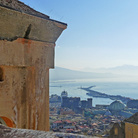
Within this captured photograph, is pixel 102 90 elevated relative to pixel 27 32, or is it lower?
lower

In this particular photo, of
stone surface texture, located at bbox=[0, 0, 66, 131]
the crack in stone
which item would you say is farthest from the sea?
the crack in stone

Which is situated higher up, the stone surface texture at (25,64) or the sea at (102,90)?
the stone surface texture at (25,64)

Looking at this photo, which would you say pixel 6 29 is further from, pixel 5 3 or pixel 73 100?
pixel 73 100

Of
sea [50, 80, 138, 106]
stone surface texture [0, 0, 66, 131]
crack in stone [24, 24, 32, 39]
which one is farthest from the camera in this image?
sea [50, 80, 138, 106]

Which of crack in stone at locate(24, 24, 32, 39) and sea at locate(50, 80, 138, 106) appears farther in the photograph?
sea at locate(50, 80, 138, 106)

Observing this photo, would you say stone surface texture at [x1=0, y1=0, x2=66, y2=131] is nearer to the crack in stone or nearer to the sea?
the crack in stone

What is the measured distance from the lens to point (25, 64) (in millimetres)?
2250

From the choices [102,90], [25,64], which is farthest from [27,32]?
[102,90]

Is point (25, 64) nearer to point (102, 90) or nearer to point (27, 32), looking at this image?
point (27, 32)

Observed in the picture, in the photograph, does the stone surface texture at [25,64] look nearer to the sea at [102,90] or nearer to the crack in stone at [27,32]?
the crack in stone at [27,32]

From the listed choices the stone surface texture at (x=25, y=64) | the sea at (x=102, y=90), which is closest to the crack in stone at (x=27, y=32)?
the stone surface texture at (x=25, y=64)

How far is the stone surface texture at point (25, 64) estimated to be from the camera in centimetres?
204

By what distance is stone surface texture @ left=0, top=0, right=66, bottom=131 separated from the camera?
80.1 inches

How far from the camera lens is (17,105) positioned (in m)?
2.25
